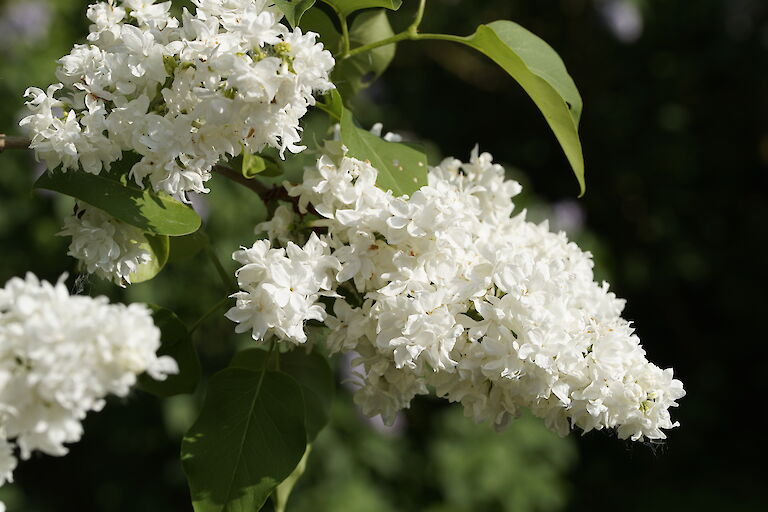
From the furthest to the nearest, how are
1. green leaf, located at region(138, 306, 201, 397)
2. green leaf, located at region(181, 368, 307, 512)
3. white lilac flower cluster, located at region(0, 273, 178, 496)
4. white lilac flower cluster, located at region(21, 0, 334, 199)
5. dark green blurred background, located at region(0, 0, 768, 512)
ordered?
Answer: dark green blurred background, located at region(0, 0, 768, 512) < green leaf, located at region(138, 306, 201, 397) < green leaf, located at region(181, 368, 307, 512) < white lilac flower cluster, located at region(21, 0, 334, 199) < white lilac flower cluster, located at region(0, 273, 178, 496)

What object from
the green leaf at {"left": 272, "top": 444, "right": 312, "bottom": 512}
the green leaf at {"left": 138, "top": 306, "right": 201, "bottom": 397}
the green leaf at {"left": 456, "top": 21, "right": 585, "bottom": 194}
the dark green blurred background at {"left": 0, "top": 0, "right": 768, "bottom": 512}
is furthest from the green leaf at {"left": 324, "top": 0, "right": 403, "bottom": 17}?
the dark green blurred background at {"left": 0, "top": 0, "right": 768, "bottom": 512}

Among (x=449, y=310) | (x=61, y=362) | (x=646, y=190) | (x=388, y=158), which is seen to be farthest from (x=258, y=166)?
(x=646, y=190)

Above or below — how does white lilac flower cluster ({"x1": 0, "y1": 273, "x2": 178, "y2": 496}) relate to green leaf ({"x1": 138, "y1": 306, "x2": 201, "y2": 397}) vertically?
above

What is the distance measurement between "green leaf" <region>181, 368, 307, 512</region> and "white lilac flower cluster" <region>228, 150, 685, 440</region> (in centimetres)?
9

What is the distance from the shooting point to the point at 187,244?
94 centimetres

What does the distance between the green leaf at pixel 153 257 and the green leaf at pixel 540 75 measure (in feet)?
1.09

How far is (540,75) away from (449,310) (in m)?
0.26

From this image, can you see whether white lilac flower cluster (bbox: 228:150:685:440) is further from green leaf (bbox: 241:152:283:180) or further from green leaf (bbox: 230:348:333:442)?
green leaf (bbox: 230:348:333:442)

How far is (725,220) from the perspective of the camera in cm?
370

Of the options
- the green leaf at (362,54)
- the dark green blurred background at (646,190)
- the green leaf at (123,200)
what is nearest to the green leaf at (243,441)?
the green leaf at (123,200)

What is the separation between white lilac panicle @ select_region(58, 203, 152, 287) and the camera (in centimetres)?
76

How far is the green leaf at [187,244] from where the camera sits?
93 centimetres

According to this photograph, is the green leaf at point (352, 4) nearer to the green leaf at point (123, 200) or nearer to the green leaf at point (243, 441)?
the green leaf at point (123, 200)

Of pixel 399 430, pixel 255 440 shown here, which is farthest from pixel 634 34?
pixel 255 440
